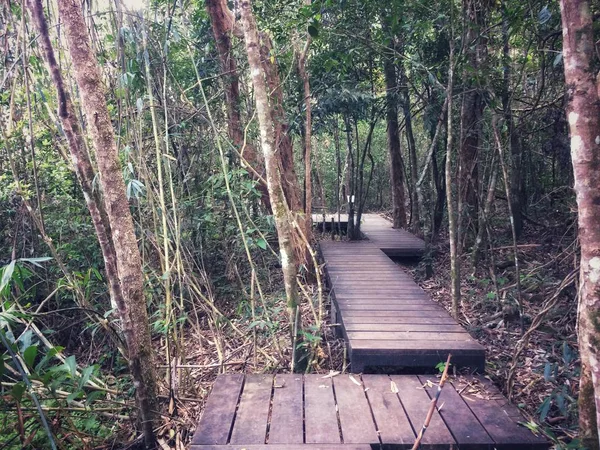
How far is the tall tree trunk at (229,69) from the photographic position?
17.7 feet

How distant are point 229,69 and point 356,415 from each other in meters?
4.58

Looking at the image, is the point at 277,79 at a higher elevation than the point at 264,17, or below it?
below

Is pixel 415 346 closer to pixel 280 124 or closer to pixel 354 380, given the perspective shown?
pixel 354 380

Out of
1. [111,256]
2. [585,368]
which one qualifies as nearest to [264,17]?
[111,256]

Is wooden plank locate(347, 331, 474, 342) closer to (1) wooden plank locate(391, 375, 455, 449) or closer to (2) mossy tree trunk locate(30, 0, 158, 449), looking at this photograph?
(1) wooden plank locate(391, 375, 455, 449)

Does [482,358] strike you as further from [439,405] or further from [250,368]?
[250,368]

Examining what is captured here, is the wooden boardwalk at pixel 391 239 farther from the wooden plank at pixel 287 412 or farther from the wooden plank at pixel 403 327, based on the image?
the wooden plank at pixel 287 412

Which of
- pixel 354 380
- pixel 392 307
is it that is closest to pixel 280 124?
pixel 392 307

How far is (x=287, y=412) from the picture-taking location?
2418 millimetres

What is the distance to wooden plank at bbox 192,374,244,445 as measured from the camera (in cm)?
220

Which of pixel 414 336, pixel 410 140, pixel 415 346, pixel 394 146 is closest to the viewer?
pixel 415 346

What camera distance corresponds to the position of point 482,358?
2900 mm

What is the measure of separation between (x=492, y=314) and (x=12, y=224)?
5868 millimetres

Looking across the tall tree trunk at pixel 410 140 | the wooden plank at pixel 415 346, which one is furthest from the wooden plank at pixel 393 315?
the tall tree trunk at pixel 410 140
